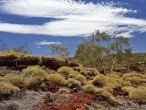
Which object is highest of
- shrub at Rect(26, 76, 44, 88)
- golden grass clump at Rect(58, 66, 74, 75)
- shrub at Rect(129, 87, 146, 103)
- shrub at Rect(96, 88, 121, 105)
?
shrub at Rect(26, 76, 44, 88)

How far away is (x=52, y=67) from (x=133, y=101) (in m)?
Result: 10.9

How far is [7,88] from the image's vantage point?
1037 inches

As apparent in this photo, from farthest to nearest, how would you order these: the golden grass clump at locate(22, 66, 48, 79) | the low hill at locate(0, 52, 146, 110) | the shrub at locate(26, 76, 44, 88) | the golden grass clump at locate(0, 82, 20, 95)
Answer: the golden grass clump at locate(22, 66, 48, 79)
the shrub at locate(26, 76, 44, 88)
the golden grass clump at locate(0, 82, 20, 95)
the low hill at locate(0, 52, 146, 110)

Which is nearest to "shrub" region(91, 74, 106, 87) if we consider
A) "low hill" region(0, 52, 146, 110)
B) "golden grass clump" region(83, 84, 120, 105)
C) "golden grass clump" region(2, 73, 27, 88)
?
"low hill" region(0, 52, 146, 110)

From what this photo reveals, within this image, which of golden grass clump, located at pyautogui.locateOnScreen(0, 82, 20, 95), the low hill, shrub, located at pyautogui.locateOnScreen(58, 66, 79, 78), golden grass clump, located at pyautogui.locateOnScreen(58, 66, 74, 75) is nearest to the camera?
the low hill

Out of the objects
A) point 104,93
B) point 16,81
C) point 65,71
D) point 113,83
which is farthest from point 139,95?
point 16,81

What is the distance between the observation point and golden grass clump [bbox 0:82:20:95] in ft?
84.6

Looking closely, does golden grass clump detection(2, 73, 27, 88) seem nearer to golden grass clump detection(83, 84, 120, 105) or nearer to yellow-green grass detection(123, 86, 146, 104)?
golden grass clump detection(83, 84, 120, 105)

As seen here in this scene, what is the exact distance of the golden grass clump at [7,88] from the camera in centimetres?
2578

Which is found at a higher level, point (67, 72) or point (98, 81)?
point (67, 72)

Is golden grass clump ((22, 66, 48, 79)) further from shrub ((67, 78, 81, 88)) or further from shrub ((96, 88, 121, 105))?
shrub ((96, 88, 121, 105))

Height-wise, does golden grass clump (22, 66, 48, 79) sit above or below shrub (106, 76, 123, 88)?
above

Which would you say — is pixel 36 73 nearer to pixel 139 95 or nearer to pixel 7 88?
pixel 7 88

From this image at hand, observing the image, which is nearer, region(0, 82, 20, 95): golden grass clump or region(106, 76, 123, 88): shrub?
region(0, 82, 20, 95): golden grass clump
